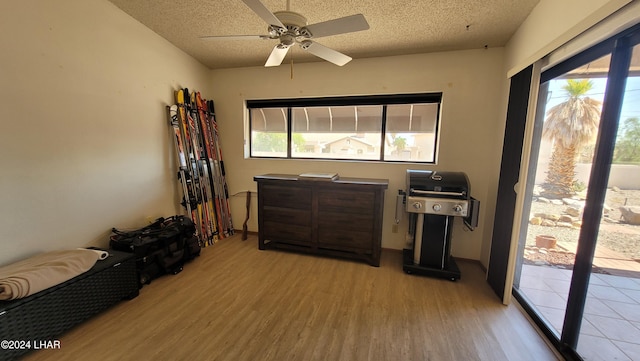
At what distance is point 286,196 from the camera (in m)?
3.09

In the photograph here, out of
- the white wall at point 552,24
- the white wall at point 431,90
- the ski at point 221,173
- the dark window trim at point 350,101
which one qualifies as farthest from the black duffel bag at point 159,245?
the white wall at point 552,24

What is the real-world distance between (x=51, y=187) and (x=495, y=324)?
378 cm

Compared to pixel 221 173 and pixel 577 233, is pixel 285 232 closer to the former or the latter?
pixel 221 173

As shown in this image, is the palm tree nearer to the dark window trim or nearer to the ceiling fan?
the dark window trim

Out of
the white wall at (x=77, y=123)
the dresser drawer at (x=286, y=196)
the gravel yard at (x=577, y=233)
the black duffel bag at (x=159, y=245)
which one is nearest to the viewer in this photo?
the gravel yard at (x=577, y=233)

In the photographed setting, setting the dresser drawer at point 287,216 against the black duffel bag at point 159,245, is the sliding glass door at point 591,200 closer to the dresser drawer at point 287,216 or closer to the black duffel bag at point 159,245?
the dresser drawer at point 287,216

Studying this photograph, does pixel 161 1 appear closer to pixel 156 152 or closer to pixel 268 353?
pixel 156 152

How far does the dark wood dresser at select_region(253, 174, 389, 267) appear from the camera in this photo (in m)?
2.79

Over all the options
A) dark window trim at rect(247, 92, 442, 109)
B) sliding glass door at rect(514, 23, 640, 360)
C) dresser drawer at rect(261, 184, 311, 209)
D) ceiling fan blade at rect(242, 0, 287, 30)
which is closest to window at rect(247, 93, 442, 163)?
dark window trim at rect(247, 92, 442, 109)

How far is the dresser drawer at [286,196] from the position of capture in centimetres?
302

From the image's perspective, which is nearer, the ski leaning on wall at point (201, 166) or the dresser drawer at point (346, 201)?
the dresser drawer at point (346, 201)

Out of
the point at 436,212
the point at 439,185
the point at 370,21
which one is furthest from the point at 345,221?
the point at 370,21

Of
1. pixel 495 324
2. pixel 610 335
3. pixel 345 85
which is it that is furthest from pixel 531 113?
pixel 345 85

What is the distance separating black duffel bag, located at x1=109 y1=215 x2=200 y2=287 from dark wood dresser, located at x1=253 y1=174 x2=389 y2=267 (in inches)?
35.3
